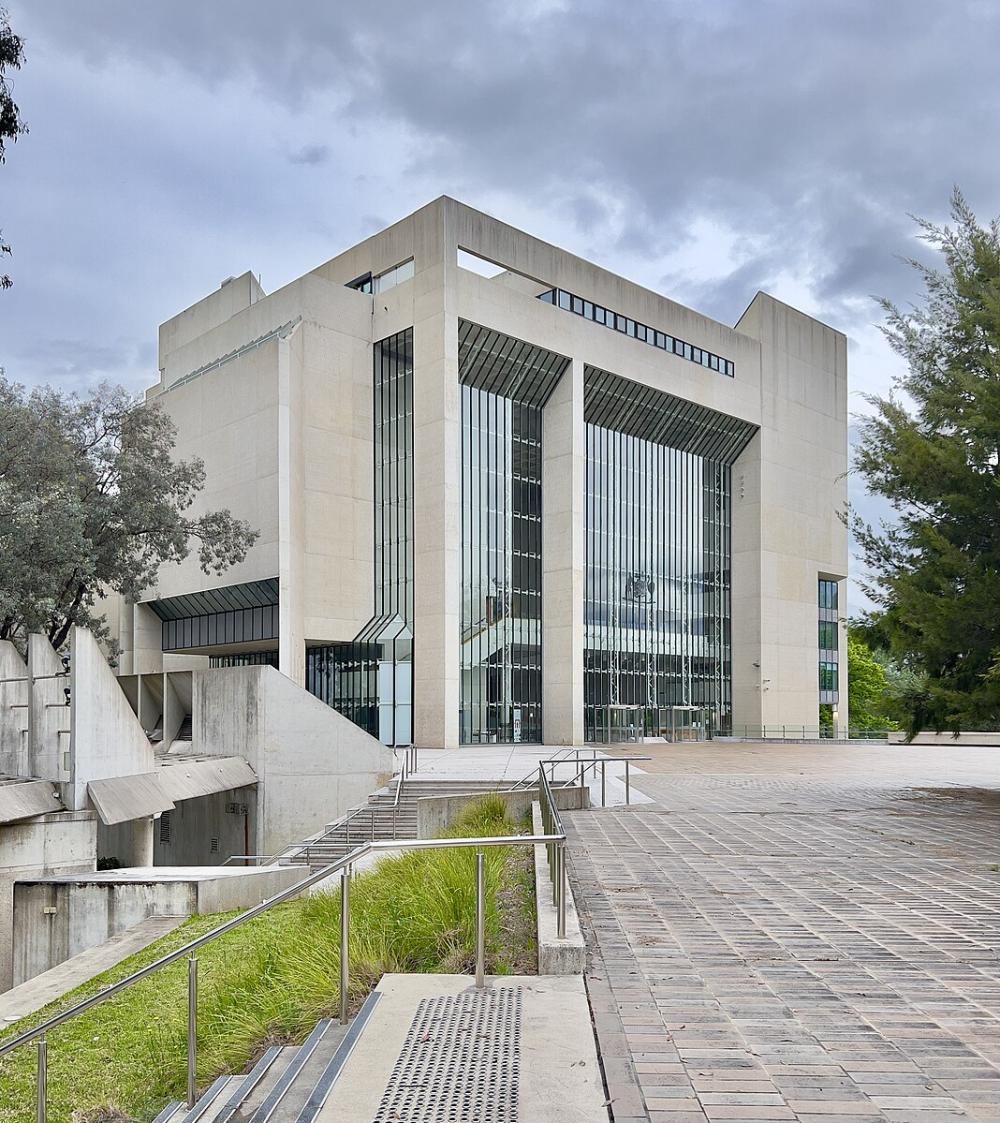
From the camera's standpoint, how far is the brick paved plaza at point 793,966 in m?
4.71

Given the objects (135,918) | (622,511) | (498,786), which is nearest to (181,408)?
(622,511)

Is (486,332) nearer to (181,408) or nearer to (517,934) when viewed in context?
(181,408)

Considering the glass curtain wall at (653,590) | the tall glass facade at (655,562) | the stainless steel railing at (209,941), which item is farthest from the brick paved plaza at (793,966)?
the tall glass facade at (655,562)

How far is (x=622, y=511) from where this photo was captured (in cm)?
5478

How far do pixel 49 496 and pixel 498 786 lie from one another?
Result: 534 inches

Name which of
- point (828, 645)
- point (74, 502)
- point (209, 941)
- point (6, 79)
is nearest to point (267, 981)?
point (209, 941)

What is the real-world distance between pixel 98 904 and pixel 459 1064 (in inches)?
455

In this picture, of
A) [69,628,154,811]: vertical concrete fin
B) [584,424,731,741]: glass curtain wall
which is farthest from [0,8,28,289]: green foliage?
[584,424,731,741]: glass curtain wall

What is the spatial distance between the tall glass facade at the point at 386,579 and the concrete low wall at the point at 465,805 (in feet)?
80.7

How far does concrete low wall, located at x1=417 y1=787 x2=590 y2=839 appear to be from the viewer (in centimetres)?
1736

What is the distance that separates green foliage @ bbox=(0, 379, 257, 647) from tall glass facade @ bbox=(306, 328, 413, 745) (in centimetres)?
1201

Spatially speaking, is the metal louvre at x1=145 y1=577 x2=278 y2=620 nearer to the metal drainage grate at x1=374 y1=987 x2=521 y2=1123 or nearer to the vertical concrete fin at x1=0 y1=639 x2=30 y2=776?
the vertical concrete fin at x1=0 y1=639 x2=30 y2=776

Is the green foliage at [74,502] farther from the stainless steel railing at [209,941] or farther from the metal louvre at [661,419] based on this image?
the metal louvre at [661,419]

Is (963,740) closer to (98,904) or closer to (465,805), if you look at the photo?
(465,805)
